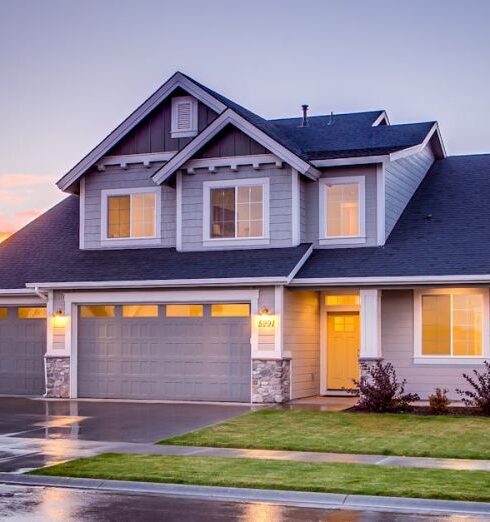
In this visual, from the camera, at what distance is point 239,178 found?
24.8 meters

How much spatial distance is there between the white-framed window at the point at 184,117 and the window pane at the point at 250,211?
2442mm

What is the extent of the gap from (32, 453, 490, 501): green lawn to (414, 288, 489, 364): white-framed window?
32.1 ft

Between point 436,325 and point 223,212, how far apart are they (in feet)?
20.7

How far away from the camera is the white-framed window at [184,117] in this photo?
85.0 ft

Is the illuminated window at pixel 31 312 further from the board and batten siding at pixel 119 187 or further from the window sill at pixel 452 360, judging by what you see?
the window sill at pixel 452 360

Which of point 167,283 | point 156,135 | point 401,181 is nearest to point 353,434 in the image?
point 167,283

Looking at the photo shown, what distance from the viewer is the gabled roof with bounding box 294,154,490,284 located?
73.0 feet

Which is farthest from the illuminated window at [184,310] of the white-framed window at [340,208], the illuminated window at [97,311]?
the white-framed window at [340,208]

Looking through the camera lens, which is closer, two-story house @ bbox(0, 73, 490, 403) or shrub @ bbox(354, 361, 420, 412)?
shrub @ bbox(354, 361, 420, 412)

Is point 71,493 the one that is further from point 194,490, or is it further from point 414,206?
point 414,206

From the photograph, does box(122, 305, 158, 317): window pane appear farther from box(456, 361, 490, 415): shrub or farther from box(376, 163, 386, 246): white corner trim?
box(456, 361, 490, 415): shrub

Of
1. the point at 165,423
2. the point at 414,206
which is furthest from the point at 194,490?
the point at 414,206

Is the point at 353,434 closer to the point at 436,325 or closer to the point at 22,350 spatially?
the point at 436,325

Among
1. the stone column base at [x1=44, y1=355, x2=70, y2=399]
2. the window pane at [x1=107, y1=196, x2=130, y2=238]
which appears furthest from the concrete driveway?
the window pane at [x1=107, y1=196, x2=130, y2=238]
